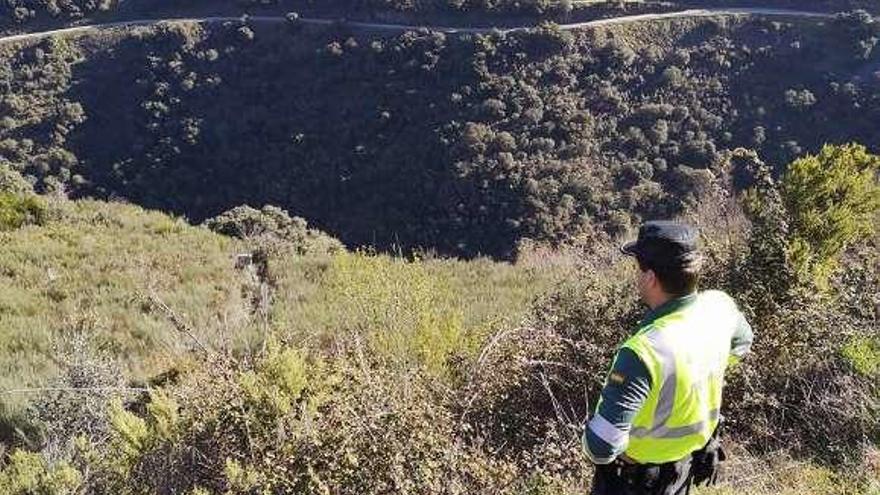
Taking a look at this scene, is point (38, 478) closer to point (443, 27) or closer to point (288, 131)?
point (288, 131)

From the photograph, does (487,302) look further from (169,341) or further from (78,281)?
(78,281)

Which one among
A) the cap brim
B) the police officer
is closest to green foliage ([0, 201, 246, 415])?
the cap brim

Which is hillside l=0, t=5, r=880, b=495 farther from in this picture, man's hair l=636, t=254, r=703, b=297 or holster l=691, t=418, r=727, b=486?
man's hair l=636, t=254, r=703, b=297

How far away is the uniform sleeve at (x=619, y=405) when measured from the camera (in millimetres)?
3043

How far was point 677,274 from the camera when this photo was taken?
10.6 ft

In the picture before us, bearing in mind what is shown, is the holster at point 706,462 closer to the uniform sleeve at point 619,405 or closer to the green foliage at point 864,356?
the uniform sleeve at point 619,405

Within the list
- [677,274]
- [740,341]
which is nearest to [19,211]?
[740,341]

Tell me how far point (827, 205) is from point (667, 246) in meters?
6.68

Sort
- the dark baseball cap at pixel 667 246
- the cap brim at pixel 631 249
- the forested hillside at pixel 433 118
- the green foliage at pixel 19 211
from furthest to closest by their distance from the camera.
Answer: the forested hillside at pixel 433 118 → the green foliage at pixel 19 211 → the cap brim at pixel 631 249 → the dark baseball cap at pixel 667 246

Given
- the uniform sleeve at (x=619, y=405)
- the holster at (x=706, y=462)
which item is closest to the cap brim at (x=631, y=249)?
the uniform sleeve at (x=619, y=405)

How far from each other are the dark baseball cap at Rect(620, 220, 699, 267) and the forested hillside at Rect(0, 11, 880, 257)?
2697 centimetres

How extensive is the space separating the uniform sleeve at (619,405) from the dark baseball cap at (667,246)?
0.41 meters

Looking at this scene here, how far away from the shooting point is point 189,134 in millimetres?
37031

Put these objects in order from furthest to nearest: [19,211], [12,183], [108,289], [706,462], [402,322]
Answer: [12,183] < [19,211] < [108,289] < [402,322] < [706,462]
